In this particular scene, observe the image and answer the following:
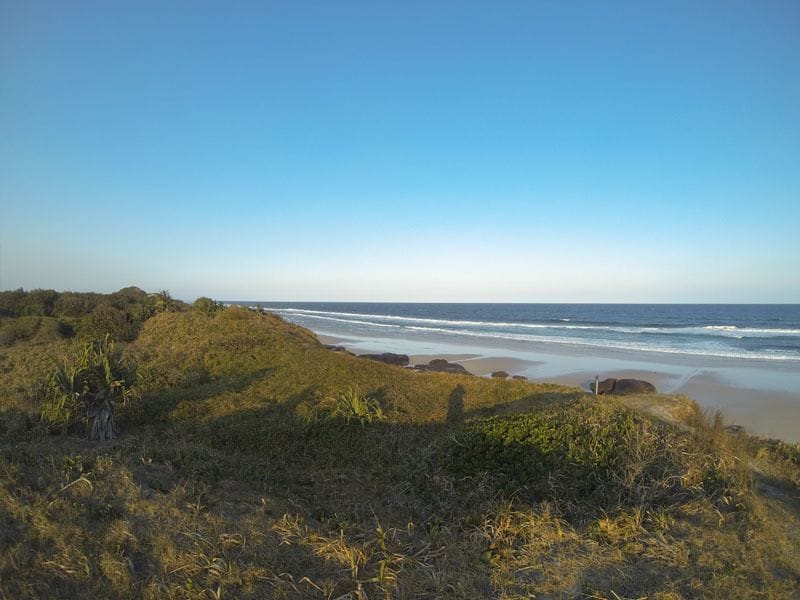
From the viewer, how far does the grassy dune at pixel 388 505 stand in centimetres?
409

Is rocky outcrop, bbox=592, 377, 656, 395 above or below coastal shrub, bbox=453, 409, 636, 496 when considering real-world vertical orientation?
below

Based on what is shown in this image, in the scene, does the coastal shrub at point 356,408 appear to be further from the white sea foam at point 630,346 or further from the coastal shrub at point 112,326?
the white sea foam at point 630,346

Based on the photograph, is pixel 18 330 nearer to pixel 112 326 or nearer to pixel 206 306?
pixel 112 326

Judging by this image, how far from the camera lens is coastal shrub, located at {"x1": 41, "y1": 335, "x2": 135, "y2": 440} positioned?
31.4 feet

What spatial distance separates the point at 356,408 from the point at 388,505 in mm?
4126

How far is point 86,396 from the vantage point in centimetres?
A: 975

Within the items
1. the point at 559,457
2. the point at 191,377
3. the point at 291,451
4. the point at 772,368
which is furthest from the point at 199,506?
the point at 772,368

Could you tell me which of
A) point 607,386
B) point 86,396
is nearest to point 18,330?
point 86,396

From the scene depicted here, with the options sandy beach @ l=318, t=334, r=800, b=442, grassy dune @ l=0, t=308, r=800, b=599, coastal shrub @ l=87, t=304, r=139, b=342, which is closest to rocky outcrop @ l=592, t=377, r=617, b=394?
sandy beach @ l=318, t=334, r=800, b=442

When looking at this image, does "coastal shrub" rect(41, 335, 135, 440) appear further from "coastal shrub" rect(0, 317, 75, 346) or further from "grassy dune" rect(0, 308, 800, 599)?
"coastal shrub" rect(0, 317, 75, 346)

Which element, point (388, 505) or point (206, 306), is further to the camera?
point (206, 306)

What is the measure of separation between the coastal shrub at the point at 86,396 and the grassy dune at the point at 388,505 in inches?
19.8

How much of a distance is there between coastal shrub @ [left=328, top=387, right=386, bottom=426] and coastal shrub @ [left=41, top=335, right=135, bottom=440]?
4542 millimetres

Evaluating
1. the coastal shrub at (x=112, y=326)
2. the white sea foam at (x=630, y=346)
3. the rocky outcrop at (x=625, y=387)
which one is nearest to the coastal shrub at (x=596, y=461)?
the rocky outcrop at (x=625, y=387)
